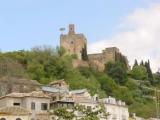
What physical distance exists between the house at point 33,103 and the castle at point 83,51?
2107 inches

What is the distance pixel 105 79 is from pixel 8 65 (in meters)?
26.2

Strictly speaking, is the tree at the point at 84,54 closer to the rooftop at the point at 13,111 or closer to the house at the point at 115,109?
the house at the point at 115,109

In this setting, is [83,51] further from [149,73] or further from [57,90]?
[57,90]

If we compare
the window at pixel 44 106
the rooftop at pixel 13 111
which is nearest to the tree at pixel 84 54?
the window at pixel 44 106

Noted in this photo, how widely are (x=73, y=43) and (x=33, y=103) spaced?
59515mm

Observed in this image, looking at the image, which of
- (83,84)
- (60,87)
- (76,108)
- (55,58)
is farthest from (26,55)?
(76,108)

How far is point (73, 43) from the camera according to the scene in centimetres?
11869

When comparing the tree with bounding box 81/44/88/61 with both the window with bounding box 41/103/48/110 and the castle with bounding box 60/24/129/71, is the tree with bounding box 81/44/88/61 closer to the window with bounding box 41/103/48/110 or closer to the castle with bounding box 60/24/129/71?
the castle with bounding box 60/24/129/71

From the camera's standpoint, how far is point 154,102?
98.8m

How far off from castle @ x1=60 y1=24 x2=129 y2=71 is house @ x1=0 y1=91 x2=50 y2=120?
53.5 meters

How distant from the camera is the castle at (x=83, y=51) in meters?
116

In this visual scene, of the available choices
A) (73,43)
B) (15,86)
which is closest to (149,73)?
(73,43)

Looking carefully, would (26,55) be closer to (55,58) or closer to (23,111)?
(55,58)

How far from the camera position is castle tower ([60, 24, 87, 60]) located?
117 metres
